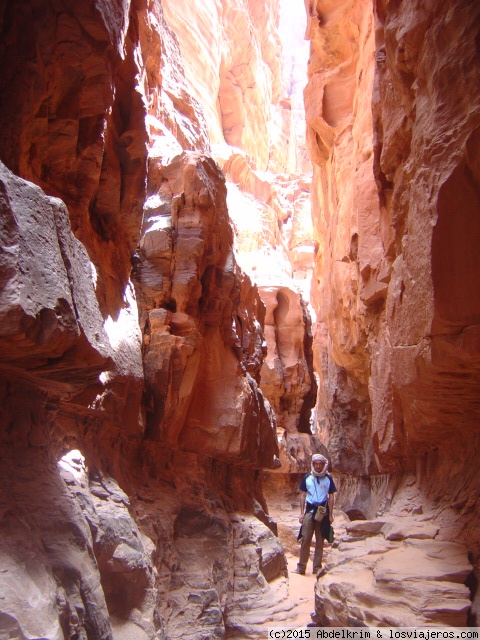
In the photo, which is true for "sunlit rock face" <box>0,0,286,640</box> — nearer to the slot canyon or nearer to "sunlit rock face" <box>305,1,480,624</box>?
the slot canyon

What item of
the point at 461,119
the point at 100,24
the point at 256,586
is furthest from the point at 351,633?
the point at 100,24

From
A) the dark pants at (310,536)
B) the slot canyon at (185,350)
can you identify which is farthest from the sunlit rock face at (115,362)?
the dark pants at (310,536)

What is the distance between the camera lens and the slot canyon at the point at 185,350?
322 centimetres

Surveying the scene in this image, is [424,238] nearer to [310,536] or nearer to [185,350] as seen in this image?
[185,350]

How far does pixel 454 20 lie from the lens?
157 inches

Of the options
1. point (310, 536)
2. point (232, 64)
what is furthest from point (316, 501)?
point (232, 64)

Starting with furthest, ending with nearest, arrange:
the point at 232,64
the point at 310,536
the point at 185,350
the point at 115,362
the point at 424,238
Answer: the point at 232,64, the point at 310,536, the point at 185,350, the point at 115,362, the point at 424,238

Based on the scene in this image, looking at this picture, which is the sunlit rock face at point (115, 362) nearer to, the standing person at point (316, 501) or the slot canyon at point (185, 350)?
the slot canyon at point (185, 350)

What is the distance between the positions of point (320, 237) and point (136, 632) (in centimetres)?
1616

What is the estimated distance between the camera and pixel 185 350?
8141 millimetres

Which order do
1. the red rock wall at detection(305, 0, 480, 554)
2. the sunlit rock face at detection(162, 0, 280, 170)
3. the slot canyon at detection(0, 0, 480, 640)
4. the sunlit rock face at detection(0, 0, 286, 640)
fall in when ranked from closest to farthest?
1. the sunlit rock face at detection(0, 0, 286, 640)
2. the slot canyon at detection(0, 0, 480, 640)
3. the red rock wall at detection(305, 0, 480, 554)
4. the sunlit rock face at detection(162, 0, 280, 170)

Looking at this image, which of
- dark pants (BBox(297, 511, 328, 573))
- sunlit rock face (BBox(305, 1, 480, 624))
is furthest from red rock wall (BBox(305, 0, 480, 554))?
dark pants (BBox(297, 511, 328, 573))

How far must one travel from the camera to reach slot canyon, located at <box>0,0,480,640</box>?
3.22 metres

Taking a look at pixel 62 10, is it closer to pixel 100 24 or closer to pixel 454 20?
pixel 100 24
